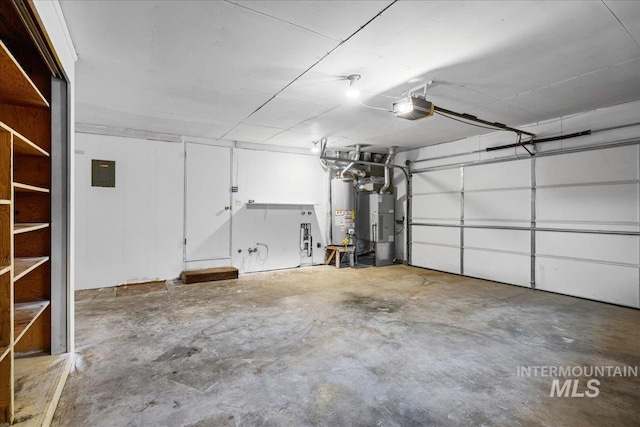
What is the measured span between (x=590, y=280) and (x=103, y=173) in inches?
292

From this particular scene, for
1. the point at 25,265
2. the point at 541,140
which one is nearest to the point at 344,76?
the point at 25,265

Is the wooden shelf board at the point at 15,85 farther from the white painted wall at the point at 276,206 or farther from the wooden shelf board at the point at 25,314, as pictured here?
the white painted wall at the point at 276,206

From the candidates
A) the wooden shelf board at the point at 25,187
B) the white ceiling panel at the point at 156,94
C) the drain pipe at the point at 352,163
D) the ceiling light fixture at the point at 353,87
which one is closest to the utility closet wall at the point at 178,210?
the drain pipe at the point at 352,163

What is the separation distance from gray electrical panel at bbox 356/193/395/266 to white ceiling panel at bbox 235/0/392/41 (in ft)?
15.9

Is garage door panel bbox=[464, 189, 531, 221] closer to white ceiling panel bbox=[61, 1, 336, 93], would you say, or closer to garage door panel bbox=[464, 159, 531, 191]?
garage door panel bbox=[464, 159, 531, 191]

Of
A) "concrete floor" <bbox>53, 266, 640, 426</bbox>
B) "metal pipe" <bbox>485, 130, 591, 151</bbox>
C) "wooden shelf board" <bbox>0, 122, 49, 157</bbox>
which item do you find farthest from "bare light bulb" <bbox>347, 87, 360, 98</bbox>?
"metal pipe" <bbox>485, 130, 591, 151</bbox>

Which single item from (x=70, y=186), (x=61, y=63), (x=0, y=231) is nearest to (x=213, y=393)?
(x=0, y=231)

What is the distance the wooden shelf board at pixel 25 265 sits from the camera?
5.71 ft

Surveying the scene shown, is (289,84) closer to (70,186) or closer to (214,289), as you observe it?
(70,186)

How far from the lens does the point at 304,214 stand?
22.1 feet

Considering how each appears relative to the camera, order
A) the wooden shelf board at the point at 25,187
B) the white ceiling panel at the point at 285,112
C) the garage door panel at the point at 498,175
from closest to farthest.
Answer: the wooden shelf board at the point at 25,187
the white ceiling panel at the point at 285,112
the garage door panel at the point at 498,175

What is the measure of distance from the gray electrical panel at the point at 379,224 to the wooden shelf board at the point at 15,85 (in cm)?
572

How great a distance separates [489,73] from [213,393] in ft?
12.1

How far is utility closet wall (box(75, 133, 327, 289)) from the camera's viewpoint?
4824mm
